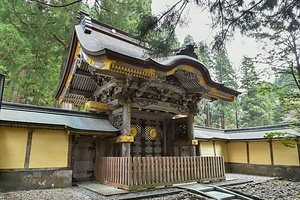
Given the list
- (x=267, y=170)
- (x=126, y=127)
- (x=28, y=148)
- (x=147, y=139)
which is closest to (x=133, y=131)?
(x=147, y=139)

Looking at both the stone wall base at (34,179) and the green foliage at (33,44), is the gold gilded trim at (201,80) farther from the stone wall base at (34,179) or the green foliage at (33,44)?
the green foliage at (33,44)

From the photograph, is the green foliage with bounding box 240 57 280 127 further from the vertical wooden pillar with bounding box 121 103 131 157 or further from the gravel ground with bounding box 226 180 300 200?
the vertical wooden pillar with bounding box 121 103 131 157

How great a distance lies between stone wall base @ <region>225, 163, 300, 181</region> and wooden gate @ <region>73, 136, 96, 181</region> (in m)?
8.07

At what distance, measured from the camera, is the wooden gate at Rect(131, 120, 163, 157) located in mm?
8328

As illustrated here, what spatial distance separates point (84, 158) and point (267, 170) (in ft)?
29.0

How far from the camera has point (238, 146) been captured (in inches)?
470

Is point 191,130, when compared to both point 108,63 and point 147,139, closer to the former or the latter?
point 147,139

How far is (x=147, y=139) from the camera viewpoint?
28.5 feet

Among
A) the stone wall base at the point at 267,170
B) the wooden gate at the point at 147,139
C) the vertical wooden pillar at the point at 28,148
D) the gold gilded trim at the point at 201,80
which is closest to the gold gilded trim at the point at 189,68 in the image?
the gold gilded trim at the point at 201,80

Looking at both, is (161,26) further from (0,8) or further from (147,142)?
(0,8)

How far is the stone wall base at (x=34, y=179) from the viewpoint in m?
5.82

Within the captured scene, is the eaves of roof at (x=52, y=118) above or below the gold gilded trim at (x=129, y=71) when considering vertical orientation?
below

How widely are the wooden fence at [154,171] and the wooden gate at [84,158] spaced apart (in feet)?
1.86

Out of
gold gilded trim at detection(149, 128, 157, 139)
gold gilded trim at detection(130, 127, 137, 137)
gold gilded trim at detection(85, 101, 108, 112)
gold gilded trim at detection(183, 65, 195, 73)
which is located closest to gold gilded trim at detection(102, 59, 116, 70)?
gold gilded trim at detection(85, 101, 108, 112)
